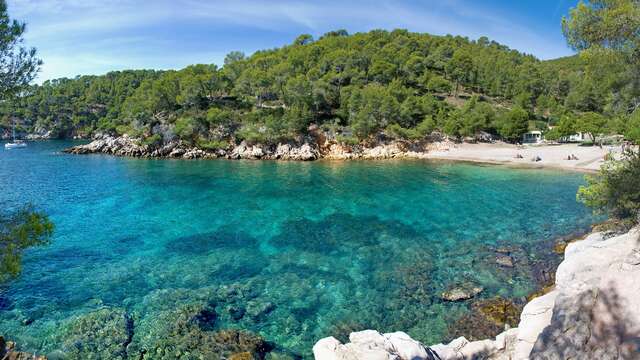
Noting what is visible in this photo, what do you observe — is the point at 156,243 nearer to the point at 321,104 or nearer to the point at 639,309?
the point at 639,309

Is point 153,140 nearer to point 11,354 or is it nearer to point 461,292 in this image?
point 11,354

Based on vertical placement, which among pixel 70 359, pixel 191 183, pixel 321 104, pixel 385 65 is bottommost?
pixel 70 359

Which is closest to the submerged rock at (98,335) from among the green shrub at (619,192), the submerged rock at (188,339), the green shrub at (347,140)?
the submerged rock at (188,339)

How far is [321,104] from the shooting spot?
242 ft

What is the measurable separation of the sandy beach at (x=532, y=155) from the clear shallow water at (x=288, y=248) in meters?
9.97

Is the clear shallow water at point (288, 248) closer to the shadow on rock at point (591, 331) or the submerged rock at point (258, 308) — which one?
the submerged rock at point (258, 308)

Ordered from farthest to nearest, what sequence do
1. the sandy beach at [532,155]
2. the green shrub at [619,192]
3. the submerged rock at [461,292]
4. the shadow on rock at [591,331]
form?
the sandy beach at [532,155]
the green shrub at [619,192]
the submerged rock at [461,292]
the shadow on rock at [591,331]

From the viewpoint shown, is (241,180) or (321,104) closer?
(241,180)

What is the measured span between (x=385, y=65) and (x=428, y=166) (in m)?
44.4

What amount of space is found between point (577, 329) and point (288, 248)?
Result: 15.3 metres

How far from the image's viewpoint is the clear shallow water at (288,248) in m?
13.7

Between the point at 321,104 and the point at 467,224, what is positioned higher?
the point at 321,104

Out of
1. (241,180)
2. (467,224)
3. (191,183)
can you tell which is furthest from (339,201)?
(191,183)

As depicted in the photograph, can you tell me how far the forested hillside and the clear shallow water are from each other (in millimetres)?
26760
